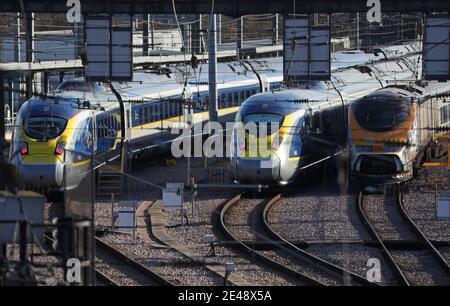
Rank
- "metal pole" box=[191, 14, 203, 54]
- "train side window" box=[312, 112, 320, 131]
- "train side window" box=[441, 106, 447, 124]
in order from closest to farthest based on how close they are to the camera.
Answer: "train side window" box=[312, 112, 320, 131]
"train side window" box=[441, 106, 447, 124]
"metal pole" box=[191, 14, 203, 54]

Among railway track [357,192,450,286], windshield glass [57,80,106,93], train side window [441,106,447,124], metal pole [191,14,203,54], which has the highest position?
metal pole [191,14,203,54]

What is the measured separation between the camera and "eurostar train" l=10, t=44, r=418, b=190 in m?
21.0

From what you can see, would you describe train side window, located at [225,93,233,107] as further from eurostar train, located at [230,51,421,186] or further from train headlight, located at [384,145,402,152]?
train headlight, located at [384,145,402,152]

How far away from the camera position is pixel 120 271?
16109 millimetres

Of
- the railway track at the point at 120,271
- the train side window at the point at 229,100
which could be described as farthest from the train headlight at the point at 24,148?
the train side window at the point at 229,100

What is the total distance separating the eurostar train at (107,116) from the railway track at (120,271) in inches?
45.8

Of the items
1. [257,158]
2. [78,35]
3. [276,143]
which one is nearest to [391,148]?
[276,143]

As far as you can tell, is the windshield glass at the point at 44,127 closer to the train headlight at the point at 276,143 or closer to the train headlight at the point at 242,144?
the train headlight at the point at 242,144

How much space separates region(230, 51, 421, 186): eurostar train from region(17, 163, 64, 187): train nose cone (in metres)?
3.34

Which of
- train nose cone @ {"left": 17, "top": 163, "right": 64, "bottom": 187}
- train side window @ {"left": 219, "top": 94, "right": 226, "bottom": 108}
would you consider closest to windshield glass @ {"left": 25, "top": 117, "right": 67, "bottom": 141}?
train nose cone @ {"left": 17, "top": 163, "right": 64, "bottom": 187}

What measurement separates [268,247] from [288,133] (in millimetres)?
4872

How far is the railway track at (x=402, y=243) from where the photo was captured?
1571 centimetres
